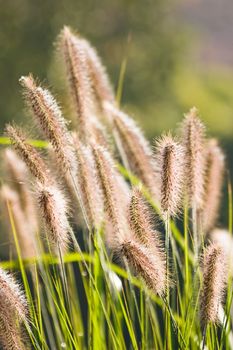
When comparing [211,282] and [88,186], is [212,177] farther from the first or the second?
[211,282]

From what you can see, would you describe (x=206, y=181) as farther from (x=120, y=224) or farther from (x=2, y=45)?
(x=2, y=45)

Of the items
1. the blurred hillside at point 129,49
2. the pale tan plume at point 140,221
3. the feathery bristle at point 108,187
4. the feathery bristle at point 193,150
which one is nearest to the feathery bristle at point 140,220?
the pale tan plume at point 140,221

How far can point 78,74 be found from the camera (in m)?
1.78

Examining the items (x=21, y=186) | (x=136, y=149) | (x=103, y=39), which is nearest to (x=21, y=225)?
(x=21, y=186)

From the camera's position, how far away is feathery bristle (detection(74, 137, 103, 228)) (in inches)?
62.7

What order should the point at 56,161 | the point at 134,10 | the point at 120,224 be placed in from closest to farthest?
the point at 120,224 < the point at 56,161 < the point at 134,10

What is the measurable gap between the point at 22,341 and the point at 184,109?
31.3ft

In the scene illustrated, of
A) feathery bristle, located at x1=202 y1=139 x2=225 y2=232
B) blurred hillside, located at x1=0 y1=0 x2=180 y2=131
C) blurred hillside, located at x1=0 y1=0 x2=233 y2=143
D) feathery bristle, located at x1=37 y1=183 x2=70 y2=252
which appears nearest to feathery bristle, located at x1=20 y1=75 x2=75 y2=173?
feathery bristle, located at x1=37 y1=183 x2=70 y2=252

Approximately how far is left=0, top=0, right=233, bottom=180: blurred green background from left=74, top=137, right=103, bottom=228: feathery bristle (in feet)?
20.7

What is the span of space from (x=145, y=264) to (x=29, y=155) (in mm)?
311

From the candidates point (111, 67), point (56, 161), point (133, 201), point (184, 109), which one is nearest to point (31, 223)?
point (56, 161)

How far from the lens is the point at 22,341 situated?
147 cm

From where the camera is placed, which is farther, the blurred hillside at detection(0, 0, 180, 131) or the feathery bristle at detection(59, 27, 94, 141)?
the blurred hillside at detection(0, 0, 180, 131)

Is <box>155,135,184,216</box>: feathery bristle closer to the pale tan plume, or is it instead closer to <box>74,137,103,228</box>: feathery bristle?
the pale tan plume
